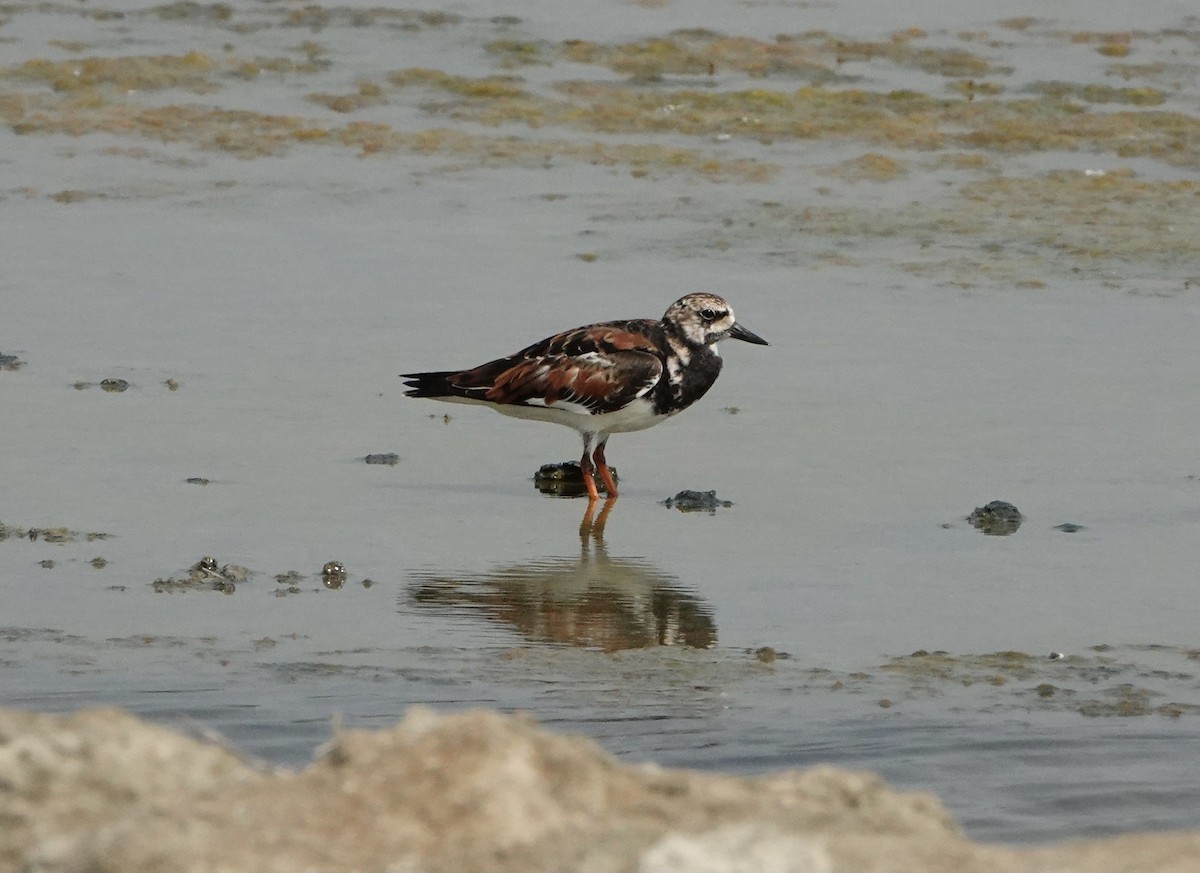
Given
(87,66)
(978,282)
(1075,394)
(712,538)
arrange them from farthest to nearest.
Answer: (87,66) < (978,282) < (1075,394) < (712,538)

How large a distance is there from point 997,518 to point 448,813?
544 cm

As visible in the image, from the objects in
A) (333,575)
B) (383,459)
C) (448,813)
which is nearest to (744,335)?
A: (383,459)

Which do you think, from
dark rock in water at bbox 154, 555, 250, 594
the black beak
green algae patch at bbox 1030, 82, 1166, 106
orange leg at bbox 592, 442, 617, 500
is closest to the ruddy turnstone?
orange leg at bbox 592, 442, 617, 500

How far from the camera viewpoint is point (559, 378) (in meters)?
10.1

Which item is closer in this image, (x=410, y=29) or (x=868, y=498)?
(x=868, y=498)

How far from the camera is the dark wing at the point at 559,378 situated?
1009 centimetres

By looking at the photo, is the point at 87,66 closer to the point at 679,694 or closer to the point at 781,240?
the point at 781,240

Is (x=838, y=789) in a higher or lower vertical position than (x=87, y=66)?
lower

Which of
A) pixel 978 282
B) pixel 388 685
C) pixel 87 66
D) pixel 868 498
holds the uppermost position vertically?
pixel 87 66

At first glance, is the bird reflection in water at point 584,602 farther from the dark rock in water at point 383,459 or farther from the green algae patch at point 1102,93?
the green algae patch at point 1102,93

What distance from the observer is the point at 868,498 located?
30.9ft

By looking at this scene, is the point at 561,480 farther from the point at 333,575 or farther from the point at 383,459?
the point at 333,575

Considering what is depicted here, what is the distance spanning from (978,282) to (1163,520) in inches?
154

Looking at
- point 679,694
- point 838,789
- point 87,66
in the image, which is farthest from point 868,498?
point 87,66
